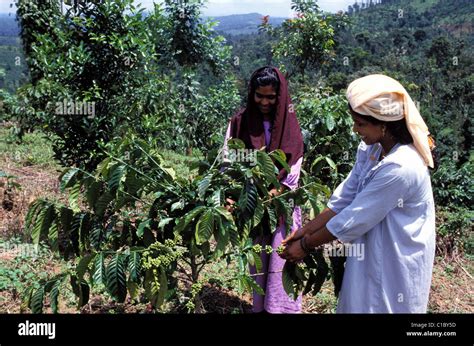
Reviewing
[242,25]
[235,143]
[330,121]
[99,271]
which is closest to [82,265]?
[99,271]

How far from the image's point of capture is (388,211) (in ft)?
5.08

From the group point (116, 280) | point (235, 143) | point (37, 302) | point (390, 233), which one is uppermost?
point (235, 143)

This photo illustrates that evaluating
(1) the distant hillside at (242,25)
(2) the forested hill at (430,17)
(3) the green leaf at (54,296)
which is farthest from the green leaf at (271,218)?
(2) the forested hill at (430,17)

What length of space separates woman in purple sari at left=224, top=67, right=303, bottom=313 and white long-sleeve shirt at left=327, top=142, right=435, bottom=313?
859 mm

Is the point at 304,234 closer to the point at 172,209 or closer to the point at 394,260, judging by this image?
the point at 394,260

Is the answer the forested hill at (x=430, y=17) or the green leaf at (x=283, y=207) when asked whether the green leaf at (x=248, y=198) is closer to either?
the green leaf at (x=283, y=207)

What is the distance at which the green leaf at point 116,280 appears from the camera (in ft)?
5.52

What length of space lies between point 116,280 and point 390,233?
0.97m

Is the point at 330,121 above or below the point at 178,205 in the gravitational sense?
above

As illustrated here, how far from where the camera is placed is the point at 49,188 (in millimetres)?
5453

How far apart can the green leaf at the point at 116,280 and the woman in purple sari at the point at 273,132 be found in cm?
97

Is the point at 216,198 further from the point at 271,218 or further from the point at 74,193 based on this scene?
the point at 74,193
